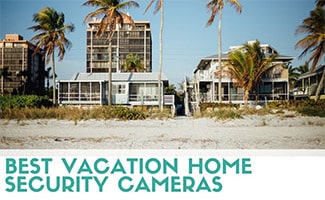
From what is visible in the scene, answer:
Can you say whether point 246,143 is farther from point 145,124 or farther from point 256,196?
point 145,124

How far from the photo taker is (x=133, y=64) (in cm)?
568

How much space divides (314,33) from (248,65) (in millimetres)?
1205

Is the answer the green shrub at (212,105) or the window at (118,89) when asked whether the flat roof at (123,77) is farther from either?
the green shrub at (212,105)

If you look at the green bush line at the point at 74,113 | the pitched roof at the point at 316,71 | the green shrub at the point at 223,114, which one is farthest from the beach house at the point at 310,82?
the green bush line at the point at 74,113

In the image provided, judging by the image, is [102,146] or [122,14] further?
[122,14]

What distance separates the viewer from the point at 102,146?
14.9ft

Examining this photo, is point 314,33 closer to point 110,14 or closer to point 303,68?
point 303,68

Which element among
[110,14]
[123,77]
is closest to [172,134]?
[123,77]

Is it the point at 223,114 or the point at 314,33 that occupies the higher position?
the point at 314,33

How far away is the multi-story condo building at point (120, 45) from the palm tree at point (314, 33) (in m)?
2.41

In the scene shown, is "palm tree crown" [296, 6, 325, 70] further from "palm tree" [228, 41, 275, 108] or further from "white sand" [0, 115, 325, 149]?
"white sand" [0, 115, 325, 149]

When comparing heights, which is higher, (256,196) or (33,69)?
(33,69)

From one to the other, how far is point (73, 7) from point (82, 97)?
185cm

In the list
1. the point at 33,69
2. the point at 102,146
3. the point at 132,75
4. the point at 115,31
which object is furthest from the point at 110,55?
the point at 102,146
